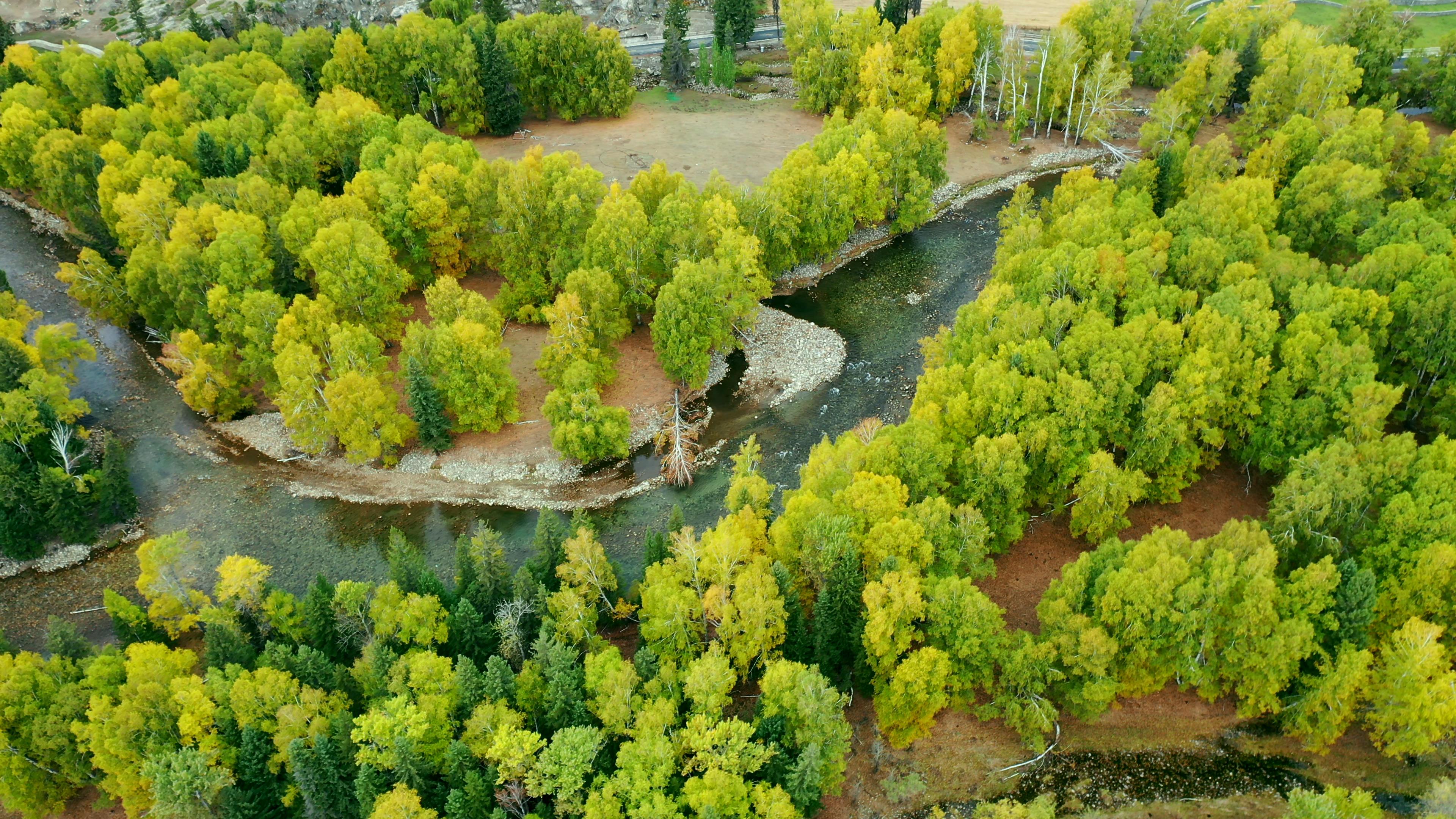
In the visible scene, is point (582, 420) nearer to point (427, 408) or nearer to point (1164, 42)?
point (427, 408)

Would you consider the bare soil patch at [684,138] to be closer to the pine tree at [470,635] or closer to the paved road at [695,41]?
the paved road at [695,41]

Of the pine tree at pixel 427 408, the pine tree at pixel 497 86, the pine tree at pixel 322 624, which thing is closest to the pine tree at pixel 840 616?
the pine tree at pixel 322 624

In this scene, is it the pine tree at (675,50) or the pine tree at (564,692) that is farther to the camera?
the pine tree at (675,50)

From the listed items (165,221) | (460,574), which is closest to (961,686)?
(460,574)

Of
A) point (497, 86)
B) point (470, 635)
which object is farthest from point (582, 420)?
point (497, 86)

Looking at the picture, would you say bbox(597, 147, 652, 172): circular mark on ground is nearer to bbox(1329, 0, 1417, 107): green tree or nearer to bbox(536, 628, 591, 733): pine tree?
bbox(536, 628, 591, 733): pine tree

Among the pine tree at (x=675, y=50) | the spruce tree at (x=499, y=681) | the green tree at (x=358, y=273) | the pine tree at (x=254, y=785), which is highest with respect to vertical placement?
the pine tree at (x=675, y=50)

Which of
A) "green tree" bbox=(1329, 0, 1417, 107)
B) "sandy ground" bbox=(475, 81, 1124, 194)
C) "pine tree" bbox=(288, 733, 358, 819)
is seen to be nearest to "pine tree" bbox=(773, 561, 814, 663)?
"pine tree" bbox=(288, 733, 358, 819)
